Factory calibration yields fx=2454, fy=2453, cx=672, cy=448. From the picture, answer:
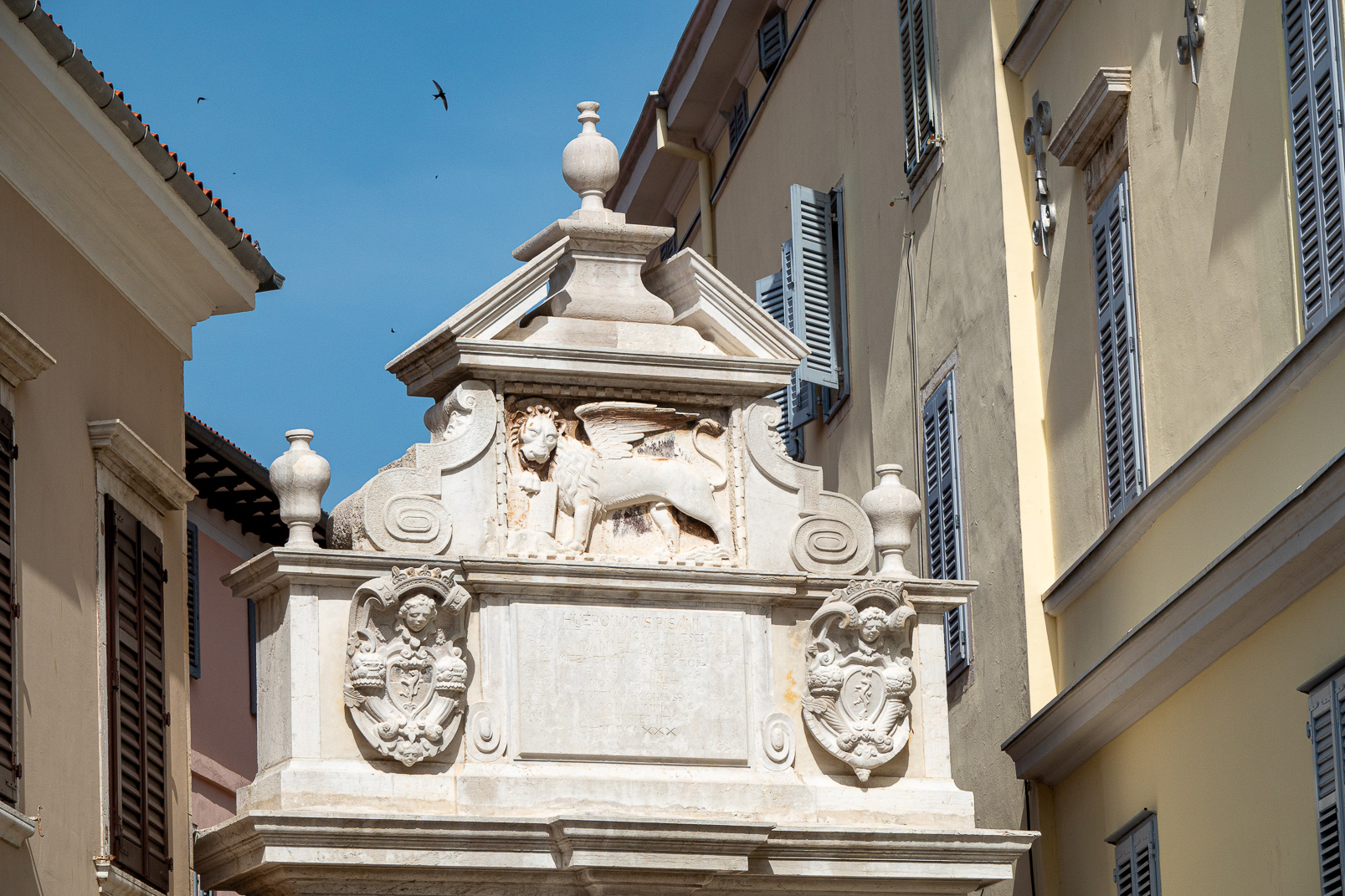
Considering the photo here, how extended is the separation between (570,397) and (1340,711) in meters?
4.24

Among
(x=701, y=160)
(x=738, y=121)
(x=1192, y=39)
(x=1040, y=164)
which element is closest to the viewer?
(x=1192, y=39)

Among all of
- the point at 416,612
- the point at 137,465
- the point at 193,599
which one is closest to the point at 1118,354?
the point at 416,612

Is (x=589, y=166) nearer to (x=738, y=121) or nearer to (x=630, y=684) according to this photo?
(x=630, y=684)

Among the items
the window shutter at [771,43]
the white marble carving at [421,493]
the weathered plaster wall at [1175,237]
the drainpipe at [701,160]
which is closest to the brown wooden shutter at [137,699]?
the white marble carving at [421,493]

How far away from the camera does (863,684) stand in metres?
12.1

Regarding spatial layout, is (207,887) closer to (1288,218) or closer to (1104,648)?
(1104,648)

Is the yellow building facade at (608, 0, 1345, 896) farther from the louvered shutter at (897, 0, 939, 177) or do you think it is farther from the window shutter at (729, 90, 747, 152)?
the window shutter at (729, 90, 747, 152)

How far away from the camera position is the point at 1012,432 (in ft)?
47.2

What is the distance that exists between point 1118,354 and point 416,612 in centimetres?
408

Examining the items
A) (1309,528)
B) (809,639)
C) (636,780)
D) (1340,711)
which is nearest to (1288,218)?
(1309,528)

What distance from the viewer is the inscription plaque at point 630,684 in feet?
38.4

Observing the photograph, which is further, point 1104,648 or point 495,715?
point 1104,648

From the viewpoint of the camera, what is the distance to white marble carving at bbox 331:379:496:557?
1180 cm

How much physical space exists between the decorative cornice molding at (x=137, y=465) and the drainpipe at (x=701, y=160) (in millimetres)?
8934
